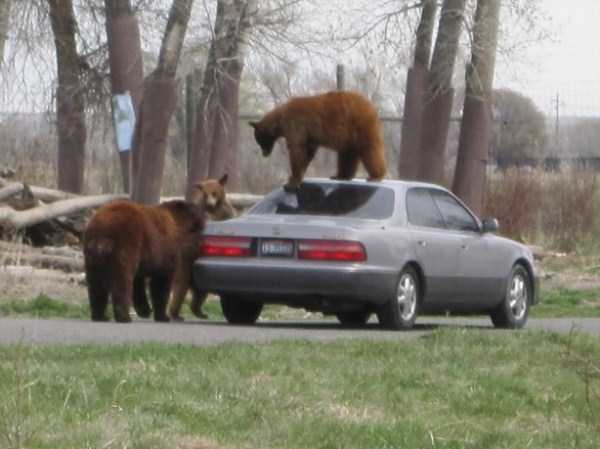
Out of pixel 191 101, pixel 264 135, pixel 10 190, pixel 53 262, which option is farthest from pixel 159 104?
pixel 264 135

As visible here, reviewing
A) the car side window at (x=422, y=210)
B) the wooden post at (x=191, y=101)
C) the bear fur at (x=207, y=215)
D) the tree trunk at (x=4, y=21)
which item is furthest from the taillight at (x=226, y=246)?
the tree trunk at (x=4, y=21)

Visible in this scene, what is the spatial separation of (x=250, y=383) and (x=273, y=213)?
623 cm

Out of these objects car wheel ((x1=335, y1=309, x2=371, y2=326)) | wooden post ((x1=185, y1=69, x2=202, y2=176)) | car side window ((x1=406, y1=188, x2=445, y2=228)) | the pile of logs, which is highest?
wooden post ((x1=185, y1=69, x2=202, y2=176))

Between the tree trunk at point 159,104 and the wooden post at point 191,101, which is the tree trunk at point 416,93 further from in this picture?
the tree trunk at point 159,104

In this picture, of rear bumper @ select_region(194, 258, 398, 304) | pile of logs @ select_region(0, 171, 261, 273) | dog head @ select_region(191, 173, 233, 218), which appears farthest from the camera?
pile of logs @ select_region(0, 171, 261, 273)

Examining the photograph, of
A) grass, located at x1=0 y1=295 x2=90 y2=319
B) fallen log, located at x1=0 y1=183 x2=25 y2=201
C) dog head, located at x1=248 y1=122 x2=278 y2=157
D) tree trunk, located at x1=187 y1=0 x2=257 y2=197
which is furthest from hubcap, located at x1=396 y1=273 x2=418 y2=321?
tree trunk, located at x1=187 y1=0 x2=257 y2=197

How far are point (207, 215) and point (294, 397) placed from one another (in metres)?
7.34

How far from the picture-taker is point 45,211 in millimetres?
22406

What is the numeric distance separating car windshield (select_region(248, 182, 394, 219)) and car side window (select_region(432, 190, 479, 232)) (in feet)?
3.43

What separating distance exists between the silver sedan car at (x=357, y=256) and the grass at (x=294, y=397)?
2780 millimetres

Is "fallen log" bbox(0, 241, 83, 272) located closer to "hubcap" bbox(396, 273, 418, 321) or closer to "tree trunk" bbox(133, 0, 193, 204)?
"tree trunk" bbox(133, 0, 193, 204)

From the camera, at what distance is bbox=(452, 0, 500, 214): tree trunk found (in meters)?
25.2

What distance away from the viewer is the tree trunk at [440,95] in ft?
82.4

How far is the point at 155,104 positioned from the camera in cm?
2388
